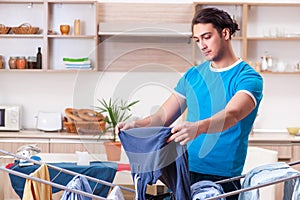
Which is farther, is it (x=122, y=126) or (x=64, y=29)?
(x=64, y=29)

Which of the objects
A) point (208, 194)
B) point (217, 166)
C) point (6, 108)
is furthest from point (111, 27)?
point (208, 194)

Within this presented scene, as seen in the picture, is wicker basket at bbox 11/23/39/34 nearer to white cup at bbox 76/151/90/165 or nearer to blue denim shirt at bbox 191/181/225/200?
white cup at bbox 76/151/90/165

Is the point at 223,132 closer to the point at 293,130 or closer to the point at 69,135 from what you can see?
the point at 69,135

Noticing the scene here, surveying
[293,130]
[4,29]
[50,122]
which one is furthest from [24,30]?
[293,130]

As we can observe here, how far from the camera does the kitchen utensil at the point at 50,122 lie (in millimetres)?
6027

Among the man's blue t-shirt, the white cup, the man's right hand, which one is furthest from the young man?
the white cup

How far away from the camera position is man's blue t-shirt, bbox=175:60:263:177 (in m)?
2.17

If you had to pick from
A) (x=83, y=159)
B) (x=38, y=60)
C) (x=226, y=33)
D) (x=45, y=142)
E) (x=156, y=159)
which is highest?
(x=226, y=33)

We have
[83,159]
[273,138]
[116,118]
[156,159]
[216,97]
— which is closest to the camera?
[156,159]

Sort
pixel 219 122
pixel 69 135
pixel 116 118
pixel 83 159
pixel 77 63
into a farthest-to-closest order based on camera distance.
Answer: pixel 77 63
pixel 69 135
pixel 116 118
pixel 83 159
pixel 219 122

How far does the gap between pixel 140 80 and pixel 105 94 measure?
4.24 meters

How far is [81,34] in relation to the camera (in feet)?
20.3

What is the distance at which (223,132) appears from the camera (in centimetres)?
218

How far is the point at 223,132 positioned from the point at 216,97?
133mm
